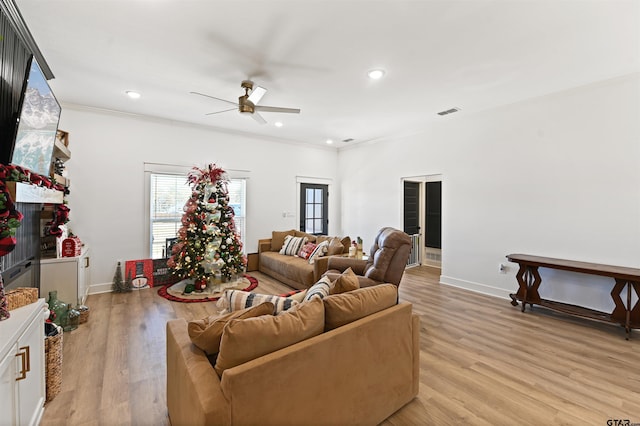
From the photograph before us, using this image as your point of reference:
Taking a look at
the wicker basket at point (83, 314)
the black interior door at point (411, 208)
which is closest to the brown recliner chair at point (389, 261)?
the wicker basket at point (83, 314)

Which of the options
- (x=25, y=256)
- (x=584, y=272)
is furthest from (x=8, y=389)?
(x=584, y=272)

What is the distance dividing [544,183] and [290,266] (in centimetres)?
397

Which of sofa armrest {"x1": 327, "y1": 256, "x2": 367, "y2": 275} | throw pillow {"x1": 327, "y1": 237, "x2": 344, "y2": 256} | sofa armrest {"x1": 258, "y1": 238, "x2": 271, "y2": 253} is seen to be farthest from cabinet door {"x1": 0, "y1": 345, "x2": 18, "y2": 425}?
sofa armrest {"x1": 258, "y1": 238, "x2": 271, "y2": 253}

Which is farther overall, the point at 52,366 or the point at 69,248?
the point at 69,248

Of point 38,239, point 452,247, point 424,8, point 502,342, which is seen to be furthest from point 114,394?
point 452,247

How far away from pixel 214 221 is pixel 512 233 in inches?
184

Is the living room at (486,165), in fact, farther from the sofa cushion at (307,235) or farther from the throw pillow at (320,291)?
the throw pillow at (320,291)

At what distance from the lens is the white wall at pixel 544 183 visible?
11.1 ft

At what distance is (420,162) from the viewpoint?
5.56m

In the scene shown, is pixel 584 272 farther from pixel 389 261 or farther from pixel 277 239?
pixel 277 239

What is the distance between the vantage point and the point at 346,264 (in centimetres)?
402

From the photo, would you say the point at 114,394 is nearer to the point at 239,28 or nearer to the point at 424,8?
the point at 239,28

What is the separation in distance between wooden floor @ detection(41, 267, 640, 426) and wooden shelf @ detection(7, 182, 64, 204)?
57.8 inches

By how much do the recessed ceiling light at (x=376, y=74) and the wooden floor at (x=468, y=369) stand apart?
2.97 m
